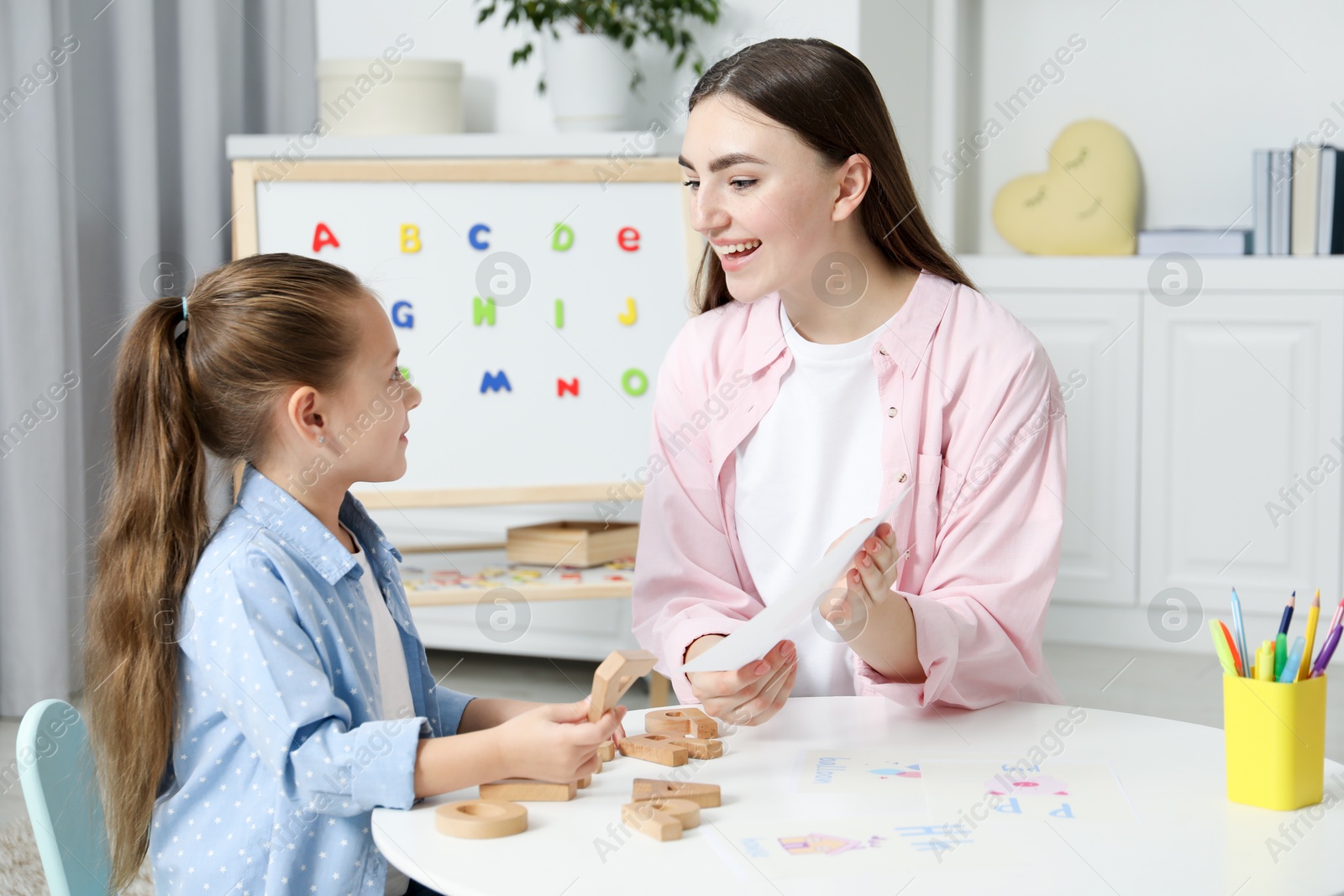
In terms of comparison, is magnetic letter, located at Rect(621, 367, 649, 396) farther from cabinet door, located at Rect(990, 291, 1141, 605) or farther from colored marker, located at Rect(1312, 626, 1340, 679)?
colored marker, located at Rect(1312, 626, 1340, 679)

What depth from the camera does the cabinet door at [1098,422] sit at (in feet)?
10.8

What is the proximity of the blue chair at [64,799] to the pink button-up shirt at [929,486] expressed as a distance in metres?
0.55

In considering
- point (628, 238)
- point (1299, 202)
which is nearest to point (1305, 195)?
point (1299, 202)

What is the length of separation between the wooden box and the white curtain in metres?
0.90

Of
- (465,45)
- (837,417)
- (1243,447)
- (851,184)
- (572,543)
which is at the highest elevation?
(465,45)

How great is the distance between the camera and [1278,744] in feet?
3.18

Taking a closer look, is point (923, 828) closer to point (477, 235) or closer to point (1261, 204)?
point (477, 235)

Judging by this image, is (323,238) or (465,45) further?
(465,45)

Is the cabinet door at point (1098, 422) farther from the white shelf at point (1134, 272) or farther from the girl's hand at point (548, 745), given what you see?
the girl's hand at point (548, 745)

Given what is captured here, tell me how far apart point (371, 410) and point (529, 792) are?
1.28ft

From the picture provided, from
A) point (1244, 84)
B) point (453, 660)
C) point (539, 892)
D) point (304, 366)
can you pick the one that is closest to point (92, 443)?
point (453, 660)

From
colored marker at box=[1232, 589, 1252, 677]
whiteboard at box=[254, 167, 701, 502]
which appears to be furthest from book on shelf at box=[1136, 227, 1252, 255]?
colored marker at box=[1232, 589, 1252, 677]

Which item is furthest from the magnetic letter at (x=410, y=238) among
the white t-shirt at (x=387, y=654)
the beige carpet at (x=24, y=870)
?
the white t-shirt at (x=387, y=654)

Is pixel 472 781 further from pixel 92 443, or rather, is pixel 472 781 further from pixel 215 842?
pixel 92 443
